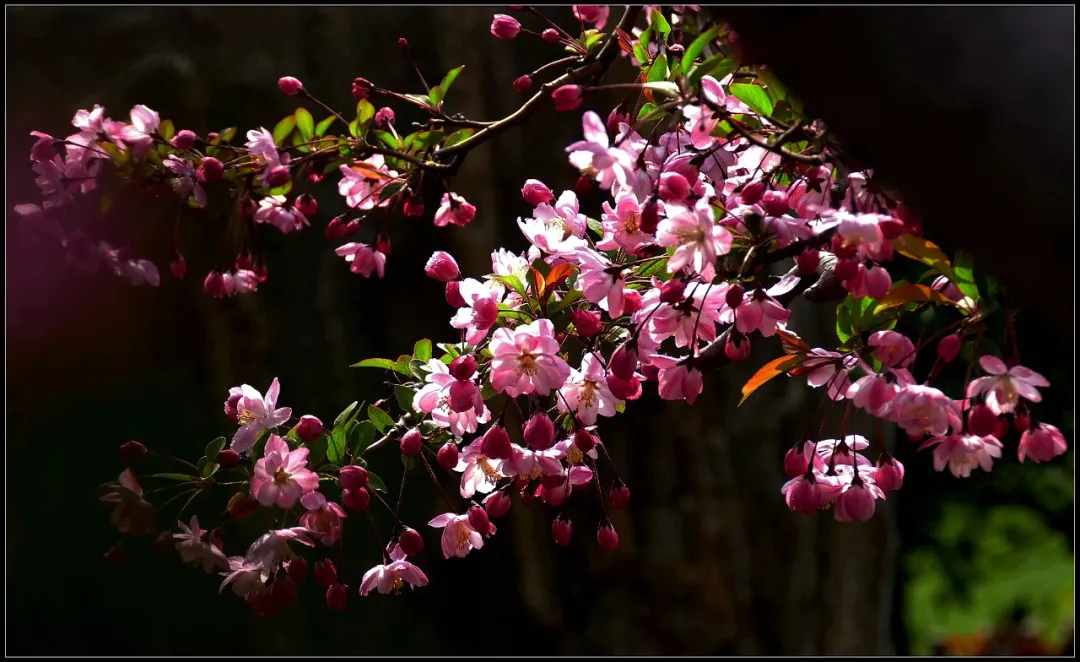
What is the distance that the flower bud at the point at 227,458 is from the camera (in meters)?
0.79

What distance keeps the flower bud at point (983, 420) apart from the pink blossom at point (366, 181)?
2.16ft

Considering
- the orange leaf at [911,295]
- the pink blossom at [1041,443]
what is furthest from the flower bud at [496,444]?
the pink blossom at [1041,443]

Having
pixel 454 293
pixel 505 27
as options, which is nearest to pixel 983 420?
pixel 454 293

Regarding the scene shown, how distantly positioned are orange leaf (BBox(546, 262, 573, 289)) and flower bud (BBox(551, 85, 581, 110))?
0.47 ft

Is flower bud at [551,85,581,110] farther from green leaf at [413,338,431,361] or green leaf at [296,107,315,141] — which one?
green leaf at [296,107,315,141]

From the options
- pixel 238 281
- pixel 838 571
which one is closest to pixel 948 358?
pixel 238 281

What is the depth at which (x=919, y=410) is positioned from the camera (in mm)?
696

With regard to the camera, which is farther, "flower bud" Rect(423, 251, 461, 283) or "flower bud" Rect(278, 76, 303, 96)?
"flower bud" Rect(278, 76, 303, 96)

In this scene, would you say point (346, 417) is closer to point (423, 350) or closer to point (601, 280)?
point (423, 350)

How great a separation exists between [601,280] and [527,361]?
99mm

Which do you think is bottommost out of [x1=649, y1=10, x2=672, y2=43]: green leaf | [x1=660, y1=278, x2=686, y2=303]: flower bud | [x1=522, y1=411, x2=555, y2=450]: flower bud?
[x1=522, y1=411, x2=555, y2=450]: flower bud

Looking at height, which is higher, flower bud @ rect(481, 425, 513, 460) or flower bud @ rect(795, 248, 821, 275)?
flower bud @ rect(795, 248, 821, 275)

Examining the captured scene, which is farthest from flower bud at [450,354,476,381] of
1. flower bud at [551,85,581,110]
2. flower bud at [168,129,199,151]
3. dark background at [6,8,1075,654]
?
dark background at [6,8,1075,654]

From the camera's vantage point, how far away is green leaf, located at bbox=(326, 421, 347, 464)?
825 mm
